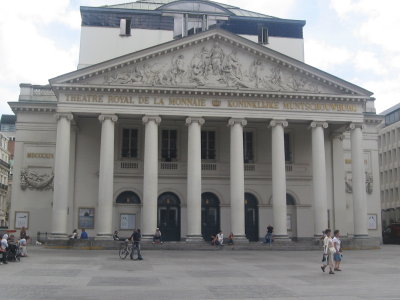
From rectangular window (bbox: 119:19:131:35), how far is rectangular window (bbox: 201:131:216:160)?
13.0m

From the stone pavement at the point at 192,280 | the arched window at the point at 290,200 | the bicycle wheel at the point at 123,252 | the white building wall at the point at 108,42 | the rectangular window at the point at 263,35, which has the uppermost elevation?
the rectangular window at the point at 263,35

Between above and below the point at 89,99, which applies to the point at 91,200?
below

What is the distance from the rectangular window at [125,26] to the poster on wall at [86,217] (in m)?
17.1

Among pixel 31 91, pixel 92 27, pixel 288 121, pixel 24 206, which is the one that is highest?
pixel 92 27

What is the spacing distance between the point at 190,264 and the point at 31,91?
25.9m

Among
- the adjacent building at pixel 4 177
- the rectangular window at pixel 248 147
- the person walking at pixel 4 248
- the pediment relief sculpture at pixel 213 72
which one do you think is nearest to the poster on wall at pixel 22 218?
the pediment relief sculpture at pixel 213 72

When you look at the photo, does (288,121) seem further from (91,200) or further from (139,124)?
(91,200)

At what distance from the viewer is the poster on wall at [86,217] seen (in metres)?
40.9

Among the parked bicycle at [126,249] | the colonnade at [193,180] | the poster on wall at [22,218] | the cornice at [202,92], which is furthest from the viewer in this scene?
the poster on wall at [22,218]

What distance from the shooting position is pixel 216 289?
15.5 metres

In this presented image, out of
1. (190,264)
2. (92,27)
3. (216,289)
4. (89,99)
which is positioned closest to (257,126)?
(89,99)

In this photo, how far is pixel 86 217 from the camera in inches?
1619

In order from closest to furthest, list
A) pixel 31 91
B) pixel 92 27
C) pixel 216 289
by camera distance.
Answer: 1. pixel 216 289
2. pixel 31 91
3. pixel 92 27

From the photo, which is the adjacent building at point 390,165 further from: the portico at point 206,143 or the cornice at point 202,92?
the cornice at point 202,92
